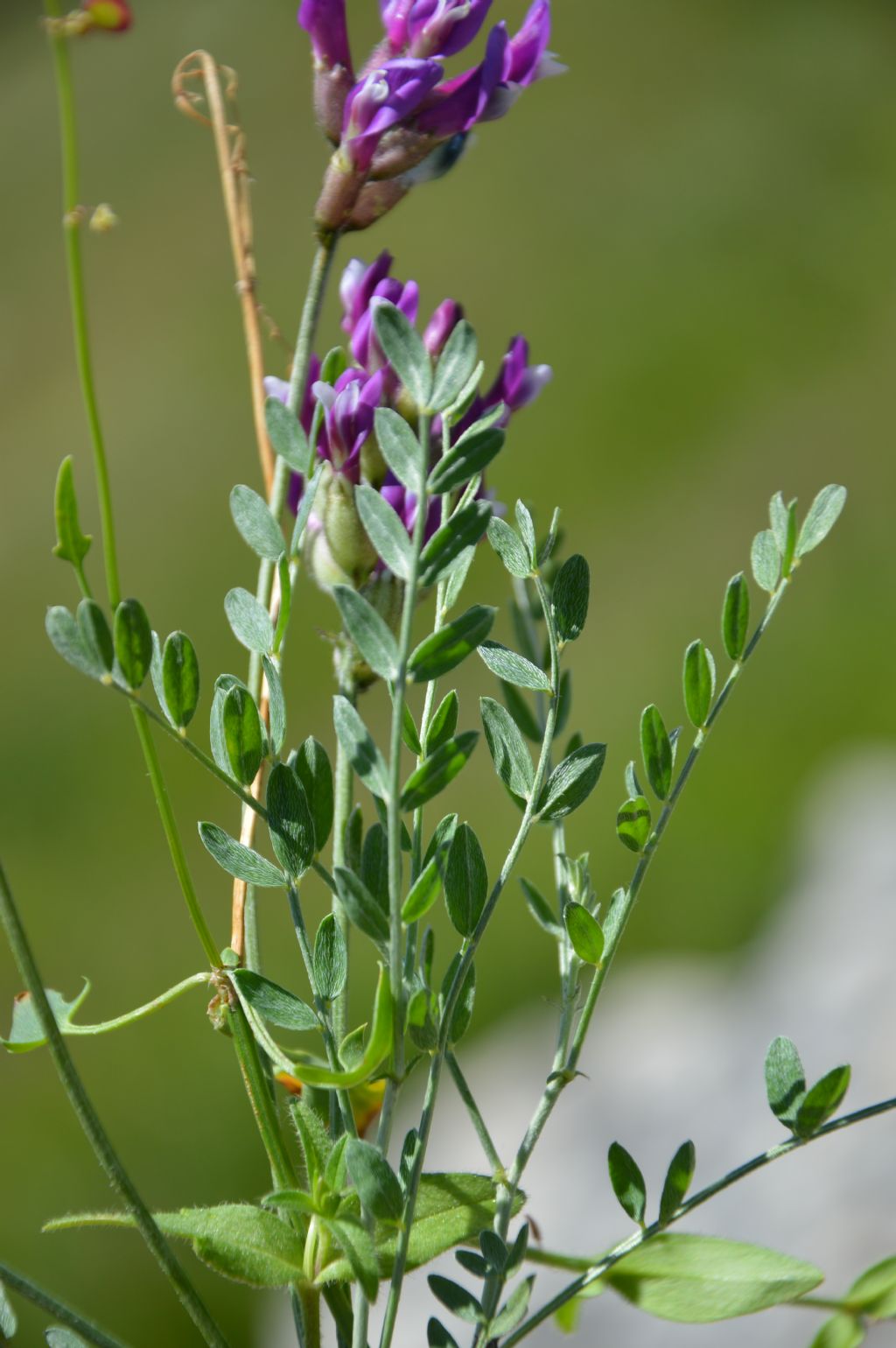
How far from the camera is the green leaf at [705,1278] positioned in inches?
8.8

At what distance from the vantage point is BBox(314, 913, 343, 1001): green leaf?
214 mm

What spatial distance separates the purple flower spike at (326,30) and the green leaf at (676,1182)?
0.23 meters

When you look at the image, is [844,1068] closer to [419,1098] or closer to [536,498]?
[419,1098]

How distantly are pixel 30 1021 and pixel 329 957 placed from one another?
7 centimetres

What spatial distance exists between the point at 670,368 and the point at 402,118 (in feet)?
9.51

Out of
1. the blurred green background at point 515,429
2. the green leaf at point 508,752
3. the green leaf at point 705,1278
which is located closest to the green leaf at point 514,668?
the green leaf at point 508,752

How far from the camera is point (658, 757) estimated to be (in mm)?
A: 236

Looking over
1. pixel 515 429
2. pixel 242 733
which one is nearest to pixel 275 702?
pixel 242 733

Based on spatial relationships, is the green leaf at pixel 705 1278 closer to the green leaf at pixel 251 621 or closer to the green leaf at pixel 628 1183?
the green leaf at pixel 628 1183

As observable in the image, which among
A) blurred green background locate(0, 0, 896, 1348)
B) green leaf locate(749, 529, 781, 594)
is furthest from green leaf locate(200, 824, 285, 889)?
blurred green background locate(0, 0, 896, 1348)

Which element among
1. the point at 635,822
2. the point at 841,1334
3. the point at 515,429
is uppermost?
the point at 515,429

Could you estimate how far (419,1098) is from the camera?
1.55 meters

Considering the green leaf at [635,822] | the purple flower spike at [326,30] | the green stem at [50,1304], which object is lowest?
the green stem at [50,1304]

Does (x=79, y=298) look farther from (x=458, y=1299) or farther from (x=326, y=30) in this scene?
(x=458, y=1299)
